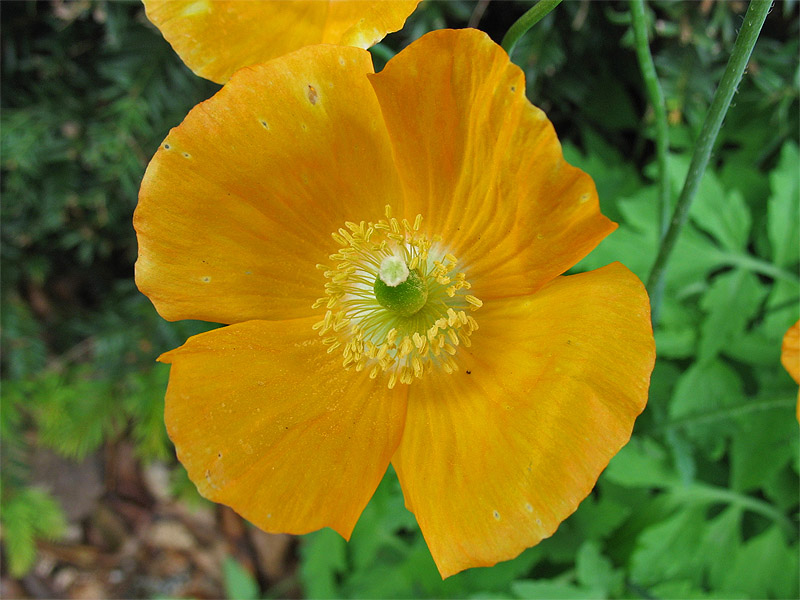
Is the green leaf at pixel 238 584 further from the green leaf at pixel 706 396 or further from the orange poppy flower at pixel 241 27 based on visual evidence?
the orange poppy flower at pixel 241 27

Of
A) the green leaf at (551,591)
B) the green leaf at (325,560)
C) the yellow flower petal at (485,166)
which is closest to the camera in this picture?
the yellow flower petal at (485,166)

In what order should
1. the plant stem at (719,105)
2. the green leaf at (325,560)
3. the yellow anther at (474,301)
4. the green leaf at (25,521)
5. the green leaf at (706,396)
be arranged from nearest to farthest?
the plant stem at (719,105)
the yellow anther at (474,301)
the green leaf at (706,396)
the green leaf at (325,560)
the green leaf at (25,521)

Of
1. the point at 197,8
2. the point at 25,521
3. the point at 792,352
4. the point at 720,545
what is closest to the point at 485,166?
the point at 792,352

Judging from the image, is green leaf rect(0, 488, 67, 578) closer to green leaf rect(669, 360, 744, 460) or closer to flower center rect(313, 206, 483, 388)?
flower center rect(313, 206, 483, 388)

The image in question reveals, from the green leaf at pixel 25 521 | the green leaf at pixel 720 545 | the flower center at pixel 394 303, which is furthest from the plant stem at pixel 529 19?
the green leaf at pixel 25 521

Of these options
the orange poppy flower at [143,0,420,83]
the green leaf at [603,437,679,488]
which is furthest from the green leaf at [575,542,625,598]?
the orange poppy flower at [143,0,420,83]

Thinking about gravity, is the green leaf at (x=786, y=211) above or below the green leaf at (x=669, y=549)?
above

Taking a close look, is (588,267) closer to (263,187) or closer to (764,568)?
(263,187)

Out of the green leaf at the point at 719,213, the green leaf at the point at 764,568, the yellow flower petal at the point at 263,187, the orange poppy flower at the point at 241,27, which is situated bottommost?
the green leaf at the point at 764,568
